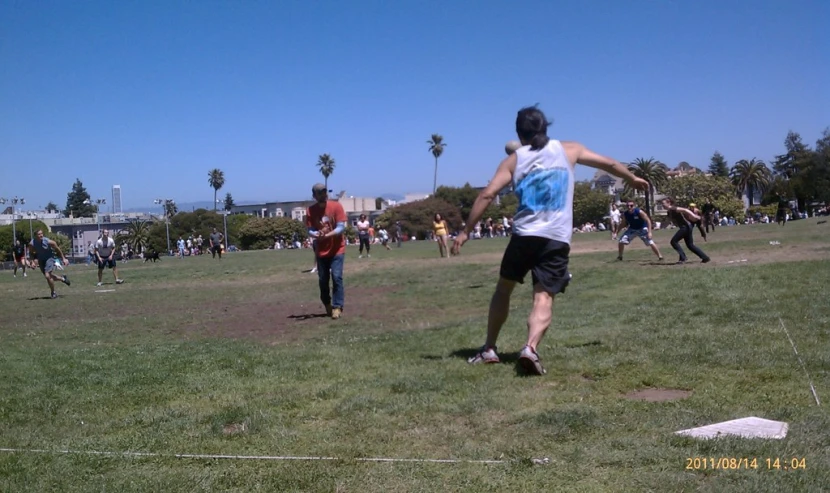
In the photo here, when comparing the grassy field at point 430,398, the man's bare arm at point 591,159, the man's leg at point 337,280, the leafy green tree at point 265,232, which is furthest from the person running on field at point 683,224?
the leafy green tree at point 265,232

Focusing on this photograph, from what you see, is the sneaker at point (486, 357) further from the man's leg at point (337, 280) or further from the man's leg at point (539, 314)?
the man's leg at point (337, 280)

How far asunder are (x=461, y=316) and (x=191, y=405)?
5646 millimetres

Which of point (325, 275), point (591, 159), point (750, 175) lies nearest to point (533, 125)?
point (591, 159)

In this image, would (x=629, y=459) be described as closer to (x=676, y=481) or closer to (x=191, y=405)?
(x=676, y=481)

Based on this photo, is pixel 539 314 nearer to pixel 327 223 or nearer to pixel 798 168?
pixel 327 223

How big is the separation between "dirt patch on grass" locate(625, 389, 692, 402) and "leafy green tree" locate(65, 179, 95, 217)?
202 metres

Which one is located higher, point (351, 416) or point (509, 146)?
point (509, 146)

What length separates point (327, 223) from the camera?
36.9 ft

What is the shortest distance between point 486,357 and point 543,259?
97cm

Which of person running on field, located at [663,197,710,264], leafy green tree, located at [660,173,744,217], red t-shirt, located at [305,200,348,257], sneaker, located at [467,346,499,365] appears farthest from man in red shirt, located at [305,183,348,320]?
leafy green tree, located at [660,173,744,217]

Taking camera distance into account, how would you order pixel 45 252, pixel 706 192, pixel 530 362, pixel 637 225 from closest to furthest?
pixel 530 362 < pixel 637 225 < pixel 45 252 < pixel 706 192

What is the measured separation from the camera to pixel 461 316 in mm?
10852

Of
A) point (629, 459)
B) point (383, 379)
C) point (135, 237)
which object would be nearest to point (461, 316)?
point (383, 379)

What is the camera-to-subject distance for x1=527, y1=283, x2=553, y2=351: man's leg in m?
6.07
